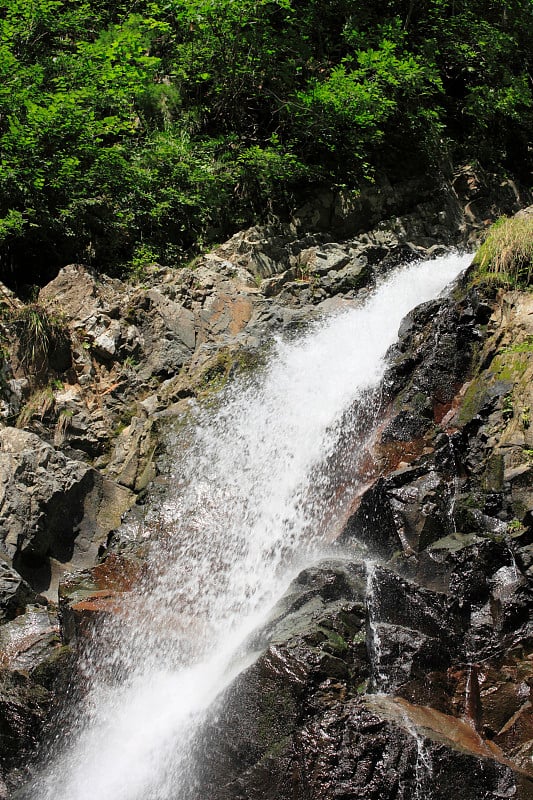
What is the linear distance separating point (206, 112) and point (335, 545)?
10.5 m

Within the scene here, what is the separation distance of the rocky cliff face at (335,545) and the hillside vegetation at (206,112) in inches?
64.8

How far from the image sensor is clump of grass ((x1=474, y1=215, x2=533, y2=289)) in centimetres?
781

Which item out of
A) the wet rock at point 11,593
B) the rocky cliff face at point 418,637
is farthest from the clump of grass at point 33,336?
the rocky cliff face at point 418,637

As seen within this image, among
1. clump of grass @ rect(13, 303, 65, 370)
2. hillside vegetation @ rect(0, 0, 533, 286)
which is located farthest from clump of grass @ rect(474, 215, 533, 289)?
clump of grass @ rect(13, 303, 65, 370)

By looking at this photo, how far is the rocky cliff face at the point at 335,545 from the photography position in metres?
4.73

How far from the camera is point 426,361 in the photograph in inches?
307

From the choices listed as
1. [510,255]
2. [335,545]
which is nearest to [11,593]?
[335,545]

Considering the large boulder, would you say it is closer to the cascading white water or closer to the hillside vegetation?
the cascading white water

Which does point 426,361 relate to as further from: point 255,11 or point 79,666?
point 255,11

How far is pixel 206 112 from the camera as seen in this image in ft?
47.3

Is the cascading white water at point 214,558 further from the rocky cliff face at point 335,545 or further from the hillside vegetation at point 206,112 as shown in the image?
the hillside vegetation at point 206,112

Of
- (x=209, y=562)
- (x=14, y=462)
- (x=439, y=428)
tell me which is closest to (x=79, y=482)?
(x=14, y=462)

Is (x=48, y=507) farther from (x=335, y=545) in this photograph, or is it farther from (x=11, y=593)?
(x=335, y=545)

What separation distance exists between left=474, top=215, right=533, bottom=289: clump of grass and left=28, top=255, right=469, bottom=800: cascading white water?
5.26 ft
